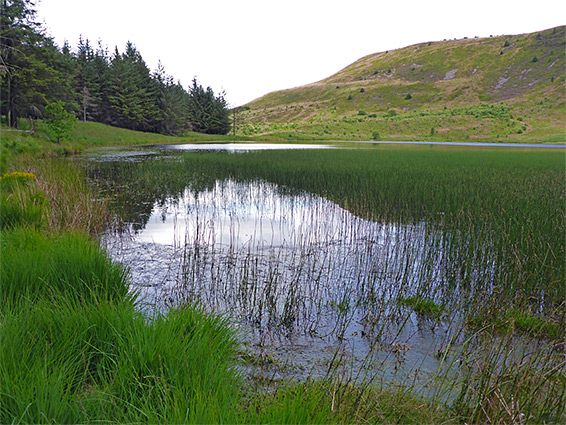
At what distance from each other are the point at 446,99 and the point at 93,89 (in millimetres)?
90478

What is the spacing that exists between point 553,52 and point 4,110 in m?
142

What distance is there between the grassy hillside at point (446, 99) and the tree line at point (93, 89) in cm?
1612

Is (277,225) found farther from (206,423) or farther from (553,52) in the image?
(553,52)

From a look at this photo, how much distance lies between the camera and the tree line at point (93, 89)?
35156 millimetres

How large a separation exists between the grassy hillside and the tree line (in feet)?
52.9

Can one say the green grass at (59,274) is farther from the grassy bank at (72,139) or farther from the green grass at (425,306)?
the grassy bank at (72,139)

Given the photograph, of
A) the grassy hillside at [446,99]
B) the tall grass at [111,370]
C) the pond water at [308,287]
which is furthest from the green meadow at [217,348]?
the grassy hillside at [446,99]

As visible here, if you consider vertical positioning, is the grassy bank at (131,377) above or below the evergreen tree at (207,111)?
below

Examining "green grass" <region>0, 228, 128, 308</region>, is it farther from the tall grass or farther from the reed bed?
the reed bed

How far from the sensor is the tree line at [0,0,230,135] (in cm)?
3516

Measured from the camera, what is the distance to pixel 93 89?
191ft

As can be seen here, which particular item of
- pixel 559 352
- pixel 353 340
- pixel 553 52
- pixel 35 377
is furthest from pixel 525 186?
pixel 553 52

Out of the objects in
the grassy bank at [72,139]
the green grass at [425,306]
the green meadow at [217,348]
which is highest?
the grassy bank at [72,139]

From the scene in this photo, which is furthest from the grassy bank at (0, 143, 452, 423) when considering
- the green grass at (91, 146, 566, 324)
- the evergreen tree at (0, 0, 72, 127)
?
the evergreen tree at (0, 0, 72, 127)
